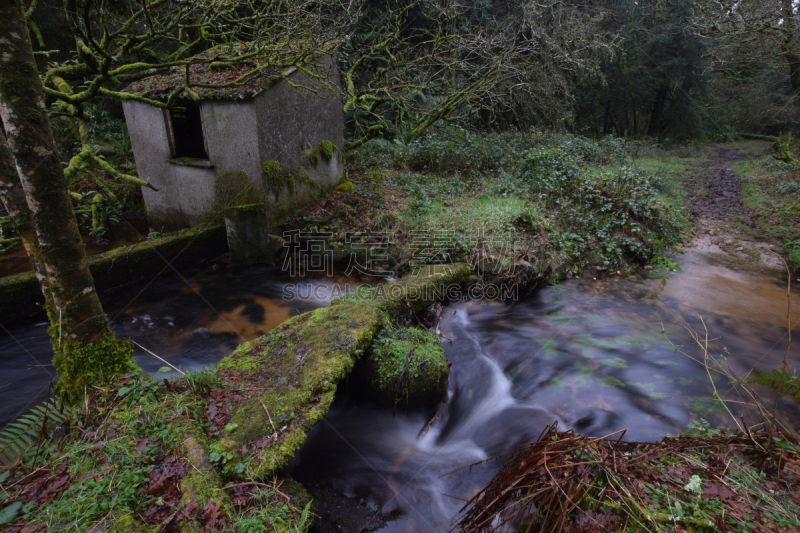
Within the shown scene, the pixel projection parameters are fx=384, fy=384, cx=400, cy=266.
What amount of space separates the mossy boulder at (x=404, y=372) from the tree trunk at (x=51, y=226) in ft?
7.82

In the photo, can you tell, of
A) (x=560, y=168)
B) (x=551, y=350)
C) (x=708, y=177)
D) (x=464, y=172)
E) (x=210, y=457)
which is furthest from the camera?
(x=708, y=177)

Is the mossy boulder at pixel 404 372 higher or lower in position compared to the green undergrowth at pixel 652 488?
lower

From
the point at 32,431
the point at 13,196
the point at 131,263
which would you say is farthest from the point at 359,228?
the point at 32,431

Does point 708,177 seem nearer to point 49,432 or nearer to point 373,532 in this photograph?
point 373,532

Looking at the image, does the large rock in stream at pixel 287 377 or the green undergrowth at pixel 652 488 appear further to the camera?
the large rock in stream at pixel 287 377

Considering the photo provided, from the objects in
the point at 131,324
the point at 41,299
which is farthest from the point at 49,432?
the point at 41,299

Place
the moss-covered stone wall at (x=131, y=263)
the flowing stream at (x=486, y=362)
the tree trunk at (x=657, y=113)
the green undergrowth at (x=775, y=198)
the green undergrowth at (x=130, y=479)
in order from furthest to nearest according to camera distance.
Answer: the tree trunk at (x=657, y=113), the green undergrowth at (x=775, y=198), the moss-covered stone wall at (x=131, y=263), the flowing stream at (x=486, y=362), the green undergrowth at (x=130, y=479)

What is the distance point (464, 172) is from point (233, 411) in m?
10.4

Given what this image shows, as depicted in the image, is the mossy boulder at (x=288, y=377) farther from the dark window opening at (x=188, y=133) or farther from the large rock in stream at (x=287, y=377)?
the dark window opening at (x=188, y=133)

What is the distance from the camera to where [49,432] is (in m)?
3.10

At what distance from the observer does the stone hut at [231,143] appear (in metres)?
8.06

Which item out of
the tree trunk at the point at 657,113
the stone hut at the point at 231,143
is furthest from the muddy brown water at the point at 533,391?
the tree trunk at the point at 657,113

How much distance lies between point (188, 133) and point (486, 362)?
30.5 ft

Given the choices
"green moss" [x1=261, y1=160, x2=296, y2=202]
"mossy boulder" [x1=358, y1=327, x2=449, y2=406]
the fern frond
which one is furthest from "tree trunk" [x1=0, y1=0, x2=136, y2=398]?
"green moss" [x1=261, y1=160, x2=296, y2=202]
